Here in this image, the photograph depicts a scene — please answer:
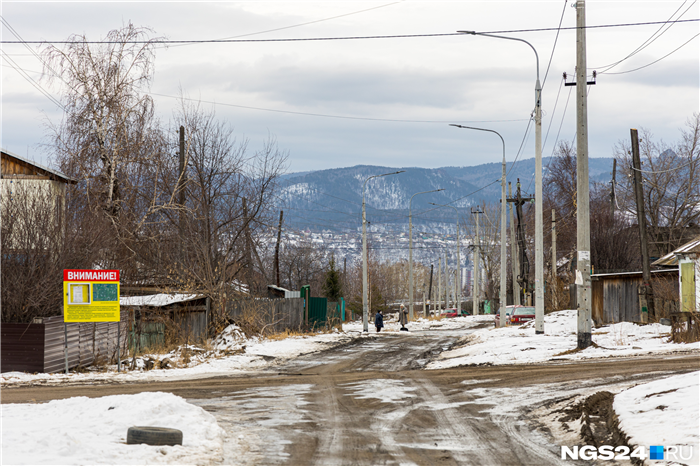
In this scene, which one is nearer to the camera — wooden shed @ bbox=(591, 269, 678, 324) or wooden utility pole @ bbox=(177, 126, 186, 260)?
wooden utility pole @ bbox=(177, 126, 186, 260)

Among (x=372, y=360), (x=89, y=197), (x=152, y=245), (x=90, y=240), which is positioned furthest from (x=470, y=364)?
(x=89, y=197)

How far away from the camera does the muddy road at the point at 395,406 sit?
28.7 feet

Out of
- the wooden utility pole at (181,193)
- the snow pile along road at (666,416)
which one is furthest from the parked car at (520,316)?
the snow pile along road at (666,416)

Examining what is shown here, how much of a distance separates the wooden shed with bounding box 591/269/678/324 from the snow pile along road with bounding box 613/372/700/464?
21696 mm

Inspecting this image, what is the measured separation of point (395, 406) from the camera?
12.3m

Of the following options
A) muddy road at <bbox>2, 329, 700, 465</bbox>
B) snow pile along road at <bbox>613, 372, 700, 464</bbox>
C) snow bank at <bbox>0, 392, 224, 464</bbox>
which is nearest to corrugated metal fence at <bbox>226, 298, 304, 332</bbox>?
muddy road at <bbox>2, 329, 700, 465</bbox>

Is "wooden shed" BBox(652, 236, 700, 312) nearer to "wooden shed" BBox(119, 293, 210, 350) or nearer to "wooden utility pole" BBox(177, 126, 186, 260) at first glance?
"wooden shed" BBox(119, 293, 210, 350)

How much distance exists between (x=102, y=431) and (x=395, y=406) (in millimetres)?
5446

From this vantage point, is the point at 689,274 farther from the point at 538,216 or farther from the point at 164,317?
the point at 164,317

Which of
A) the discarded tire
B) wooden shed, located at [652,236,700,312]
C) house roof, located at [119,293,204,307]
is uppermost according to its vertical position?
wooden shed, located at [652,236,700,312]

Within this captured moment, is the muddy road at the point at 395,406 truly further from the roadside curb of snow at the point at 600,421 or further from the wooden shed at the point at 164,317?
the wooden shed at the point at 164,317

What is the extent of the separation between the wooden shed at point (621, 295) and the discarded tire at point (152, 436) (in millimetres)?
26939

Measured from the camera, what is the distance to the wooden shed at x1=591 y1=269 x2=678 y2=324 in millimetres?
32003

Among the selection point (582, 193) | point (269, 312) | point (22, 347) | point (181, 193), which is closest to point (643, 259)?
point (582, 193)
